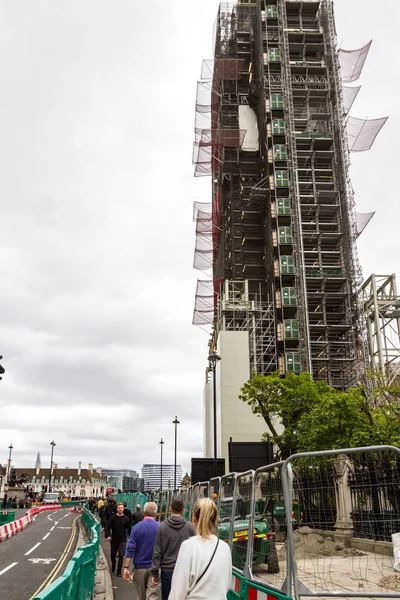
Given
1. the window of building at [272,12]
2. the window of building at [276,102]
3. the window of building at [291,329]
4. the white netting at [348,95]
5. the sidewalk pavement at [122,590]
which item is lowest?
the sidewalk pavement at [122,590]

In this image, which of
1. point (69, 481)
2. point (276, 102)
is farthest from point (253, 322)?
point (69, 481)

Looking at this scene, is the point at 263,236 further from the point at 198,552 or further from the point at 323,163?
the point at 198,552

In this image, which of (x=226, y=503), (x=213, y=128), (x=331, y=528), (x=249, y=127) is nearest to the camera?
(x=331, y=528)

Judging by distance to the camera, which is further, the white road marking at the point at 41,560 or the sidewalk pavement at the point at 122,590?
the white road marking at the point at 41,560

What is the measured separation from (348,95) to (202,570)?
68621 millimetres

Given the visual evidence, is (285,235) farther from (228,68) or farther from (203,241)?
(228,68)

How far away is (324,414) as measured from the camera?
26.2 m

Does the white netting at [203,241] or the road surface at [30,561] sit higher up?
the white netting at [203,241]

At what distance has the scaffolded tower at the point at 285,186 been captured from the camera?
179 feet

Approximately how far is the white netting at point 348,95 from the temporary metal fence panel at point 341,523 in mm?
64016

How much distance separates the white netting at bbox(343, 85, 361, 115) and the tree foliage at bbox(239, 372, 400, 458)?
4025cm

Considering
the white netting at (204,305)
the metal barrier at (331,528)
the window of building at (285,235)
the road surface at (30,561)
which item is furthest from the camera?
the white netting at (204,305)

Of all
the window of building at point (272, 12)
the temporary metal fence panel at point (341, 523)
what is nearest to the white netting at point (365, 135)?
the window of building at point (272, 12)

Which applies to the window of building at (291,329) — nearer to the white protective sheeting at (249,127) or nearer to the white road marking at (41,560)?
the white protective sheeting at (249,127)
